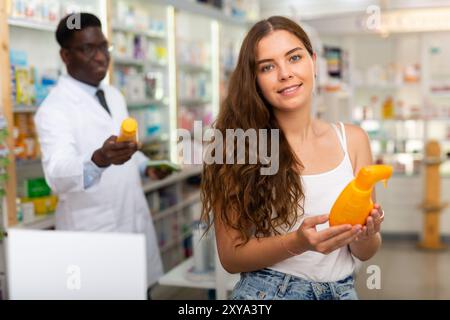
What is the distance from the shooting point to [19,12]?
3316mm

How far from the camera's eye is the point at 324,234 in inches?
48.4

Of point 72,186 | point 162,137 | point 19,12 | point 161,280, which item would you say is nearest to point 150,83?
point 162,137

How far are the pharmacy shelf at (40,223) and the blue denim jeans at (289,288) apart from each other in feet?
6.63

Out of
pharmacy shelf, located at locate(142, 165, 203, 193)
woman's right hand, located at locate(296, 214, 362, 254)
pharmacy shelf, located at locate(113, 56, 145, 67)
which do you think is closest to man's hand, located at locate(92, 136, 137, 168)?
woman's right hand, located at locate(296, 214, 362, 254)

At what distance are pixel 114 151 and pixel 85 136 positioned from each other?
22.0 inches

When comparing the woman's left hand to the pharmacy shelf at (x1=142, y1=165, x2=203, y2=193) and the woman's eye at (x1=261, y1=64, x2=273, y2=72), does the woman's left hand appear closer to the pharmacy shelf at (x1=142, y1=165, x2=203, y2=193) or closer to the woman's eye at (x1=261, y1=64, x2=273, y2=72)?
the woman's eye at (x1=261, y1=64, x2=273, y2=72)

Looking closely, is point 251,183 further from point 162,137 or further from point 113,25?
point 162,137

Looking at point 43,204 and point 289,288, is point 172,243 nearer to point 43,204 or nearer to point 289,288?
point 43,204

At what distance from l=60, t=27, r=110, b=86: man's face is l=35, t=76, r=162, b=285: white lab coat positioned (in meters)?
0.07

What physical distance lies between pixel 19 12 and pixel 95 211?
139cm

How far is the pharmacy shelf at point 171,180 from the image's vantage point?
4.53 meters

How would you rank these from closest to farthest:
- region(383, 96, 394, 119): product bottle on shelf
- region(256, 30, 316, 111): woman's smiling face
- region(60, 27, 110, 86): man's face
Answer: region(256, 30, 316, 111): woman's smiling face
region(60, 27, 110, 86): man's face
region(383, 96, 394, 119): product bottle on shelf

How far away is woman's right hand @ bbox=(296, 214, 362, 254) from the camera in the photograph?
4.03 ft

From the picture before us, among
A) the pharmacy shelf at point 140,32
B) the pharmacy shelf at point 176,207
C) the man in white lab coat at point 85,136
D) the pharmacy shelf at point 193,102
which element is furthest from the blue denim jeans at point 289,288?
the pharmacy shelf at point 193,102
